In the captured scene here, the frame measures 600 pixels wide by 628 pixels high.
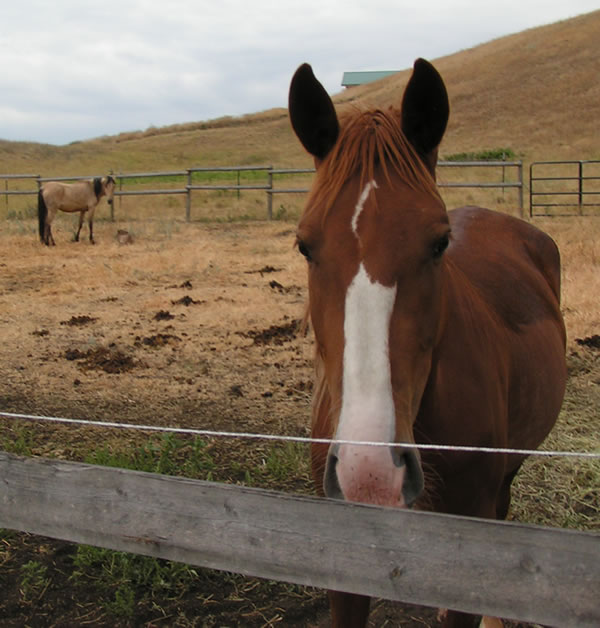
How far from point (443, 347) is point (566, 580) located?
0.86 metres

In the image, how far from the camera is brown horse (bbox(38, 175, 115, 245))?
1352 centimetres

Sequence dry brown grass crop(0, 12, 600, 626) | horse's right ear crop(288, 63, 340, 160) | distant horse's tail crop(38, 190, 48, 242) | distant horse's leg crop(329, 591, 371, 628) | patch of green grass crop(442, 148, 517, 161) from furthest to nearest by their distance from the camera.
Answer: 1. patch of green grass crop(442, 148, 517, 161)
2. distant horse's tail crop(38, 190, 48, 242)
3. dry brown grass crop(0, 12, 600, 626)
4. distant horse's leg crop(329, 591, 371, 628)
5. horse's right ear crop(288, 63, 340, 160)

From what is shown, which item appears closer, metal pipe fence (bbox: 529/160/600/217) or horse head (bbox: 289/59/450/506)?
horse head (bbox: 289/59/450/506)

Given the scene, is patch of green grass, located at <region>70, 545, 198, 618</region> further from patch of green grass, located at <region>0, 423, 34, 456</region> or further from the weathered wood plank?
the weathered wood plank

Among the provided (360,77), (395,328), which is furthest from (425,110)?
(360,77)

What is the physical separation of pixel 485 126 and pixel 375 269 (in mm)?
36195

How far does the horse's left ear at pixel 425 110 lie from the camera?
188cm

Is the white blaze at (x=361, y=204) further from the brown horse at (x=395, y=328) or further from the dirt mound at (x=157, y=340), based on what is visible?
the dirt mound at (x=157, y=340)

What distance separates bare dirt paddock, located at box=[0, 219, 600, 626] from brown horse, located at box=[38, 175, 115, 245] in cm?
299

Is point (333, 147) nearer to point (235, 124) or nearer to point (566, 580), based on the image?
point (566, 580)

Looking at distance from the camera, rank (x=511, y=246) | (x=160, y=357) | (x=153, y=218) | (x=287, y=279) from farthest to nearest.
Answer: (x=153, y=218), (x=287, y=279), (x=160, y=357), (x=511, y=246)

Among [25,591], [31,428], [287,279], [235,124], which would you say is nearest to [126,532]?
[25,591]

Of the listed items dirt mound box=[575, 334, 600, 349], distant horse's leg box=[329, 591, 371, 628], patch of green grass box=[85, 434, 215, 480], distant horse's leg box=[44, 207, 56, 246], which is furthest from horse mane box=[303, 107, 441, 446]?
distant horse's leg box=[44, 207, 56, 246]

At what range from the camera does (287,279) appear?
9266 mm
